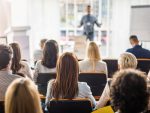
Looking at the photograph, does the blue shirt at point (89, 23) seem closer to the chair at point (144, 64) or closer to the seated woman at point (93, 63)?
the chair at point (144, 64)

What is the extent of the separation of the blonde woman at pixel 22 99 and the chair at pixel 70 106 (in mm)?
725

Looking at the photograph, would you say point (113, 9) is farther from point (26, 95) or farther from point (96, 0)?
point (26, 95)

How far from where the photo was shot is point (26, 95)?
1579mm

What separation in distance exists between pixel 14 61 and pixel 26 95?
218 cm

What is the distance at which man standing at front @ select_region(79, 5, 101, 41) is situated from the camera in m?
8.34

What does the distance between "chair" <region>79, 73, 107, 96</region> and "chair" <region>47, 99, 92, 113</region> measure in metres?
1.28

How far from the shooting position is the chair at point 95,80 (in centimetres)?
364

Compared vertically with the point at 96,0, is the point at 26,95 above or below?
below

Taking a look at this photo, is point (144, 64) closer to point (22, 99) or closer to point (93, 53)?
point (93, 53)

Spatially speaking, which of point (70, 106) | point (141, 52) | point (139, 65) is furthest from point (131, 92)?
point (141, 52)

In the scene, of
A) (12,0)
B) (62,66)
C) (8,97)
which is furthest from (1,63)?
(12,0)

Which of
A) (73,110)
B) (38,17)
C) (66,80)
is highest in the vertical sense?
(38,17)

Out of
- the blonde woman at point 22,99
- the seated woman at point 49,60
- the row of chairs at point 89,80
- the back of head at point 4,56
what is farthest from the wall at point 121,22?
the blonde woman at point 22,99

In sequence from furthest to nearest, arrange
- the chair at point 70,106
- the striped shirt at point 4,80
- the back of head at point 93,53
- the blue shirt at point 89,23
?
the blue shirt at point 89,23 < the back of head at point 93,53 < the striped shirt at point 4,80 < the chair at point 70,106
